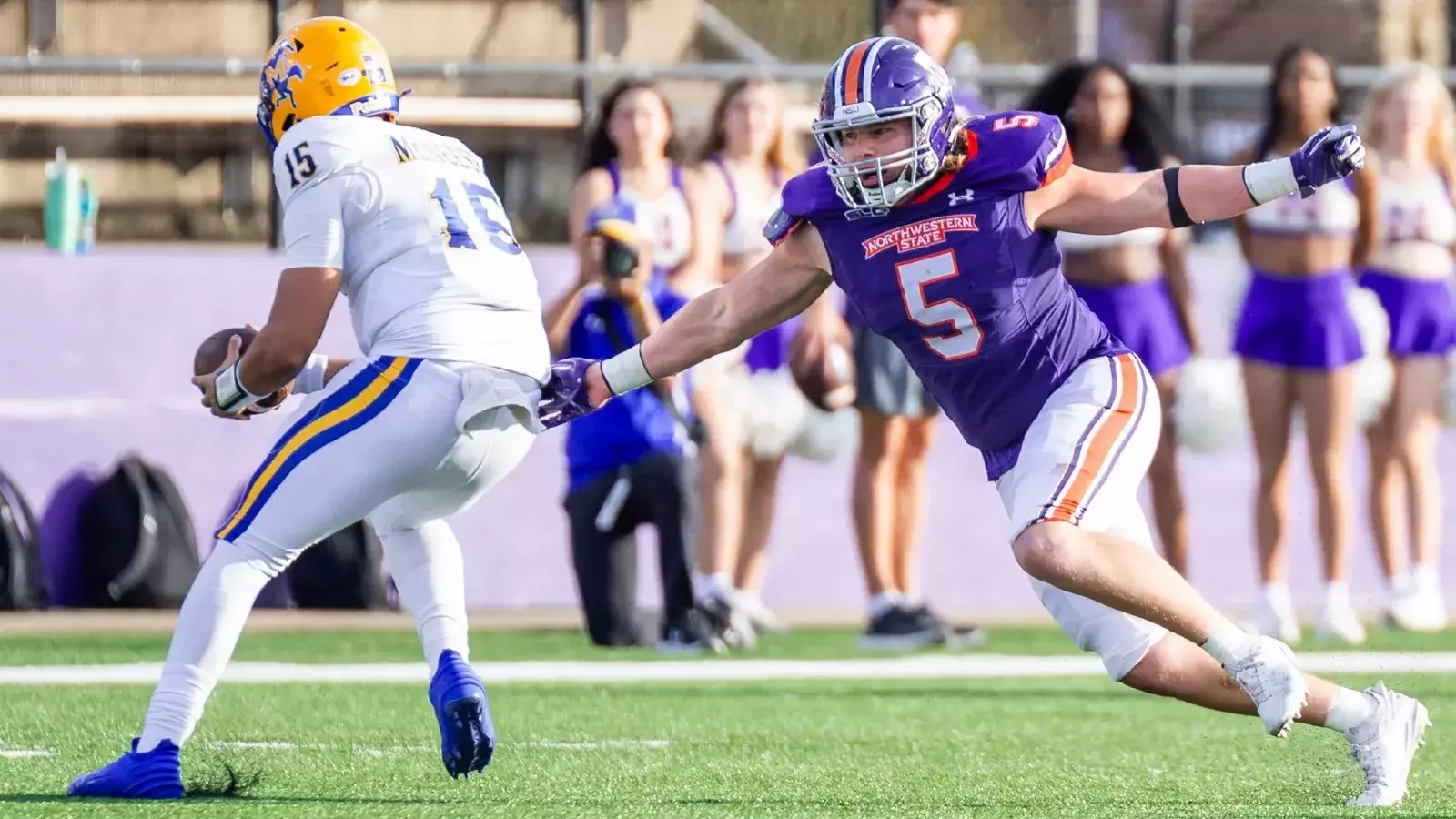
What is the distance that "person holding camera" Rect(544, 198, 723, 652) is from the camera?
25.5 feet

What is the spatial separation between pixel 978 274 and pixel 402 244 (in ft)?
3.83

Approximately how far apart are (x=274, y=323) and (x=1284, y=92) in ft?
15.3

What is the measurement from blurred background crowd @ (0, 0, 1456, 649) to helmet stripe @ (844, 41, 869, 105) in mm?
2922

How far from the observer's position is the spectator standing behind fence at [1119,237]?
25.8 feet

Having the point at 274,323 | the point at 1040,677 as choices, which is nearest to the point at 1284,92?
the point at 1040,677

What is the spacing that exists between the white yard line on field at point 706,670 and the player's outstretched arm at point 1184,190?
2.53 meters

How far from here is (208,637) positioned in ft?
14.8

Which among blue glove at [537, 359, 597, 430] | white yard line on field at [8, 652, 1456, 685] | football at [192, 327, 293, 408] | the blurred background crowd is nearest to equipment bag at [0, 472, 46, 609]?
the blurred background crowd

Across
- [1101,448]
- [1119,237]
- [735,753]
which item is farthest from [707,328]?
[1119,237]

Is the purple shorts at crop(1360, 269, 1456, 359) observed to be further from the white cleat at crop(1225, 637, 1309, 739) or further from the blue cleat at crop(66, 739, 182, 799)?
the blue cleat at crop(66, 739, 182, 799)

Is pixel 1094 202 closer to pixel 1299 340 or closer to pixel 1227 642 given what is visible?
pixel 1227 642

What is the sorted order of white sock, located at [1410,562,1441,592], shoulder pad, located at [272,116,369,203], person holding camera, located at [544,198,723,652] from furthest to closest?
white sock, located at [1410,562,1441,592], person holding camera, located at [544,198,723,652], shoulder pad, located at [272,116,369,203]

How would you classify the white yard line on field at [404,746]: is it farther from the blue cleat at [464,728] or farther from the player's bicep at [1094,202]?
the player's bicep at [1094,202]

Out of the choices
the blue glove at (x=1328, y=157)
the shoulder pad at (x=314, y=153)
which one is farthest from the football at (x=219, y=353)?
the blue glove at (x=1328, y=157)
